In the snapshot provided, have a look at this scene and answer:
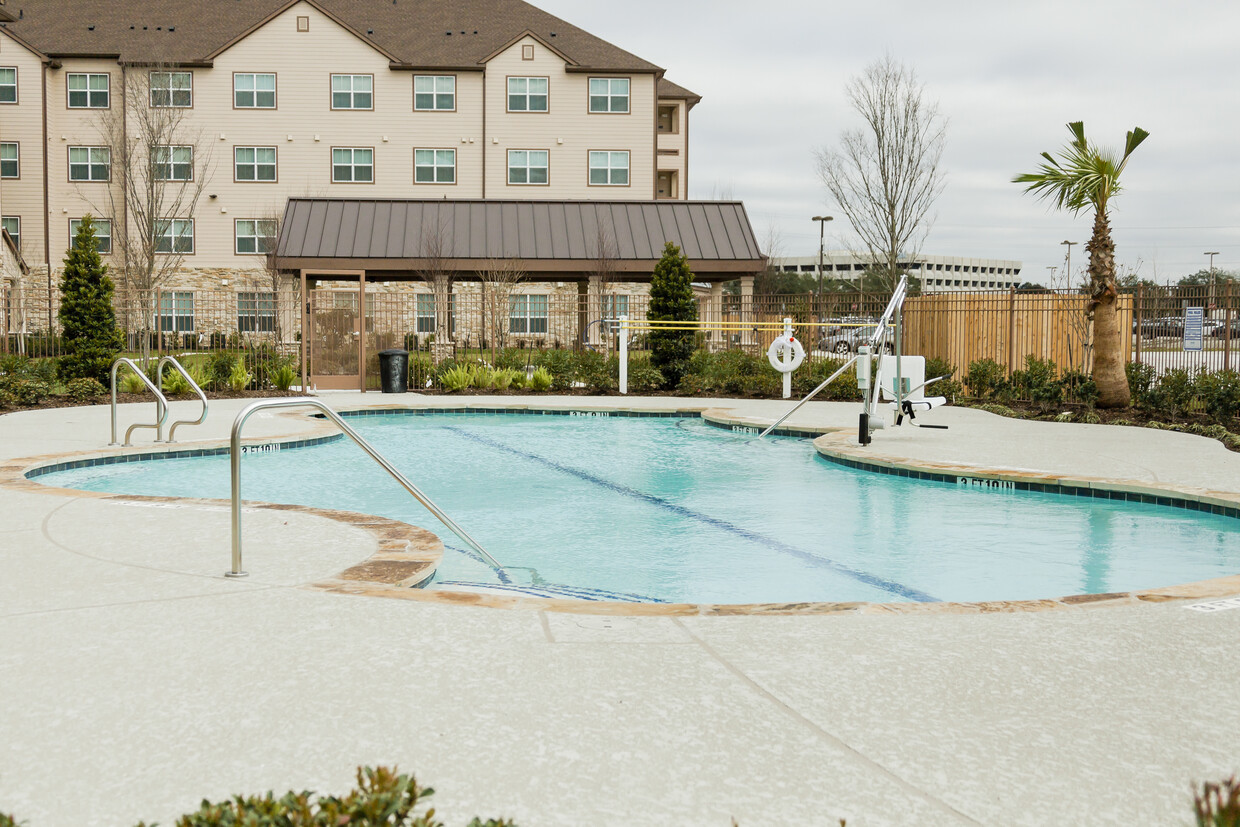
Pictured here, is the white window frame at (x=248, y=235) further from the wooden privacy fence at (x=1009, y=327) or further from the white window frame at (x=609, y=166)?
the wooden privacy fence at (x=1009, y=327)

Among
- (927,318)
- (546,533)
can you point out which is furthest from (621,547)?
(927,318)

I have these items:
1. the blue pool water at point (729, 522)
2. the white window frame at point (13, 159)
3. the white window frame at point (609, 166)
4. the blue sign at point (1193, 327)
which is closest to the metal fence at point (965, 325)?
the blue sign at point (1193, 327)

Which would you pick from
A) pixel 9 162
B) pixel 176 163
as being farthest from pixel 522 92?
pixel 9 162

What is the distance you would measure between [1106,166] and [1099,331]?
2393 millimetres

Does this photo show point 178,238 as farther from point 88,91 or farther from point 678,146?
point 678,146

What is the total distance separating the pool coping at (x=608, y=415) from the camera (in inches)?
187

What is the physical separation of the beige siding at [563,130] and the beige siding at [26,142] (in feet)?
51.4

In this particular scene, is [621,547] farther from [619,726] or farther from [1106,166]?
[1106,166]

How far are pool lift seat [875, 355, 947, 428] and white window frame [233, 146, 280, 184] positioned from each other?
29.8 meters

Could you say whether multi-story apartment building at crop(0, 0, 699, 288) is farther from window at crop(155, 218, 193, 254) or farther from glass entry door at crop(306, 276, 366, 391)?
glass entry door at crop(306, 276, 366, 391)

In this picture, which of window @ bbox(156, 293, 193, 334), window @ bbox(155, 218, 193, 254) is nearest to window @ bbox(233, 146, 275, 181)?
window @ bbox(155, 218, 193, 254)

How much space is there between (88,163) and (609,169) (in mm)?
18439

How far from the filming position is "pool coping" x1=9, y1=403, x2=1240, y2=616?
4754mm

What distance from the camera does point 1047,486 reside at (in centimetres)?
940
